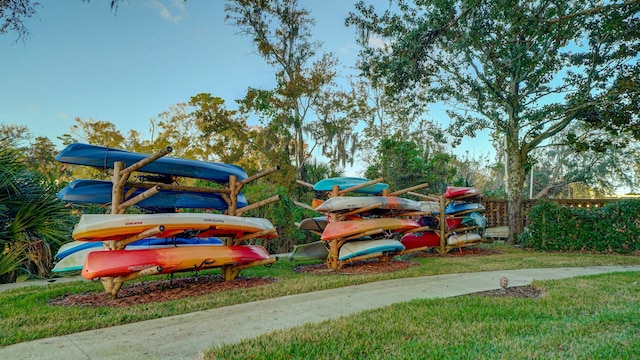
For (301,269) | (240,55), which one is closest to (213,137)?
(240,55)

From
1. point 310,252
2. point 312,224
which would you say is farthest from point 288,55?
point 310,252

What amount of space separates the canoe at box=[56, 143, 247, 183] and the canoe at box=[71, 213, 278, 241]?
1013mm

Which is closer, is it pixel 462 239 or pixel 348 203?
pixel 348 203

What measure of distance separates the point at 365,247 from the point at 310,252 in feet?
3.98

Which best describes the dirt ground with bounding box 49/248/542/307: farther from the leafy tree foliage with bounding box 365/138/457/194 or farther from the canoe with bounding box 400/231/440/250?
the leafy tree foliage with bounding box 365/138/457/194

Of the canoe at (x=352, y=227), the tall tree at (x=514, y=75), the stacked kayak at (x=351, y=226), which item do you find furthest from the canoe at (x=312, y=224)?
the tall tree at (x=514, y=75)

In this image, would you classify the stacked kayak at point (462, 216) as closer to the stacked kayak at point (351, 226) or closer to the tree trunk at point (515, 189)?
the stacked kayak at point (351, 226)

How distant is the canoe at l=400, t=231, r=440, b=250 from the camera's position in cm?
884

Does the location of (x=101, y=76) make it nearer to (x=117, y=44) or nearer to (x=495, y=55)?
(x=117, y=44)

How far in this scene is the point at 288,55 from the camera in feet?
62.4

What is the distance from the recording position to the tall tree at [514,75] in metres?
9.49

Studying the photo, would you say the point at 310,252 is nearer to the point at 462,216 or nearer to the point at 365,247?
the point at 365,247

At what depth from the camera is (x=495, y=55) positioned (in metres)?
9.42

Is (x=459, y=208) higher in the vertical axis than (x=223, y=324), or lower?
higher
